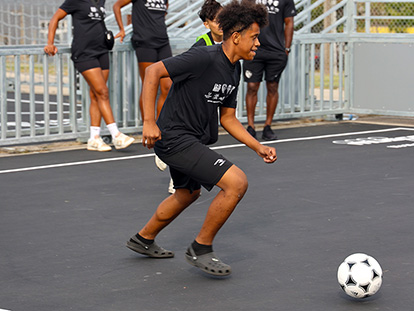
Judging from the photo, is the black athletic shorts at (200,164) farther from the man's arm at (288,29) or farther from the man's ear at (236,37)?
the man's arm at (288,29)

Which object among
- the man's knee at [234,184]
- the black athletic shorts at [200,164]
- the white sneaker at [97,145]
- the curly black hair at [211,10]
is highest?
the curly black hair at [211,10]

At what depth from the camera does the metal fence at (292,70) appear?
38.4 ft

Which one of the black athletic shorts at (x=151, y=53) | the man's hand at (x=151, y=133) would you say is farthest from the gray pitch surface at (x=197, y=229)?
the black athletic shorts at (x=151, y=53)

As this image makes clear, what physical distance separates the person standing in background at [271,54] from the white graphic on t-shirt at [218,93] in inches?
244

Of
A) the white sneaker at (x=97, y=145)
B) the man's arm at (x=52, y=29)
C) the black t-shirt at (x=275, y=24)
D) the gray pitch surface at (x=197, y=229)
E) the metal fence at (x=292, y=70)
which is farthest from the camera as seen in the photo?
the black t-shirt at (x=275, y=24)

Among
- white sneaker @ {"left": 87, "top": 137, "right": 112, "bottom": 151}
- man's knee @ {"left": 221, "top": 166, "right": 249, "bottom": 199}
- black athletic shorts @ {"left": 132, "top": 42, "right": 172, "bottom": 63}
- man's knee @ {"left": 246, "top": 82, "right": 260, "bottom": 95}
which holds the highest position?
black athletic shorts @ {"left": 132, "top": 42, "right": 172, "bottom": 63}

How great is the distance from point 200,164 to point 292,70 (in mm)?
8496

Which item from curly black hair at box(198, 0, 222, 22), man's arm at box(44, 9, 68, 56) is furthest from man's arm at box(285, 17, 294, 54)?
curly black hair at box(198, 0, 222, 22)

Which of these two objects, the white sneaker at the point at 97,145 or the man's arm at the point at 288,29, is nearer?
the white sneaker at the point at 97,145

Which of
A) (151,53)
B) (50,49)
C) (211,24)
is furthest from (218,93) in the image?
(151,53)

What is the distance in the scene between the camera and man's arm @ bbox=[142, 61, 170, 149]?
549cm

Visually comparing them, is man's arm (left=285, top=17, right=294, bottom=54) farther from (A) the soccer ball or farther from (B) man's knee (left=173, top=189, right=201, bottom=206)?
(A) the soccer ball

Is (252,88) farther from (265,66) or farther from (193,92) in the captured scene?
(193,92)

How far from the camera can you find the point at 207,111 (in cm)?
580
